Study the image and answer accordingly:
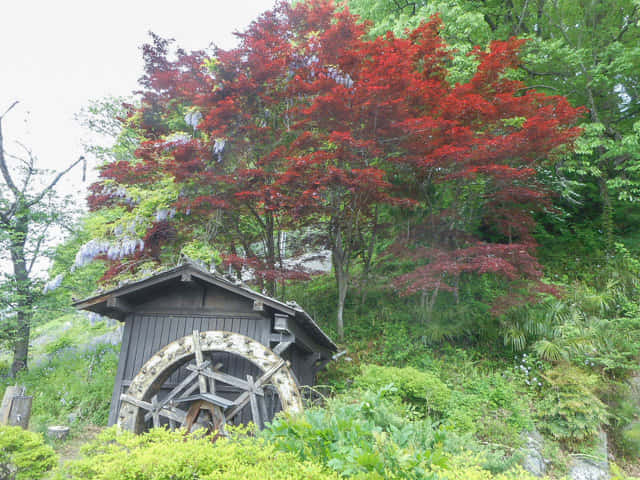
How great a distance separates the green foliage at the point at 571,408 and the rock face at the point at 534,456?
1.01 ft

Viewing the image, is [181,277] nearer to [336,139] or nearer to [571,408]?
[336,139]

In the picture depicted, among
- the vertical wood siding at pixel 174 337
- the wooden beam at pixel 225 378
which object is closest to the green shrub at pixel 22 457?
the wooden beam at pixel 225 378

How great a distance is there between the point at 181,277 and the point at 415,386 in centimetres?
434

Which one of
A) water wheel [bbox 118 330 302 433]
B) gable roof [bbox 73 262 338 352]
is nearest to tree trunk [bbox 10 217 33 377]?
gable roof [bbox 73 262 338 352]

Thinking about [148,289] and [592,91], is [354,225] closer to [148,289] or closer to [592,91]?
[148,289]

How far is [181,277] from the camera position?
6324mm

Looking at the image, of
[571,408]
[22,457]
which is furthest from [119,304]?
[571,408]

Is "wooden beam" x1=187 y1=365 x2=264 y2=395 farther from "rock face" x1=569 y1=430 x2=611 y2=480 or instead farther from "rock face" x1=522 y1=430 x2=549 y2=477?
"rock face" x1=569 y1=430 x2=611 y2=480

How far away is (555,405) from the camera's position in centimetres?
666

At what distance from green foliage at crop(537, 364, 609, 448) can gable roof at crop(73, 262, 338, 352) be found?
4.38 metres

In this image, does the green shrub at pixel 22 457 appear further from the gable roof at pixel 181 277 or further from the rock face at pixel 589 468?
the rock face at pixel 589 468

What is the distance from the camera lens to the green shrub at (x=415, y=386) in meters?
6.27

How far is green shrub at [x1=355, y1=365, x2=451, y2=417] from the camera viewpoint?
20.6ft

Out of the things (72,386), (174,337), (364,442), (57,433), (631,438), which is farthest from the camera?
(72,386)
